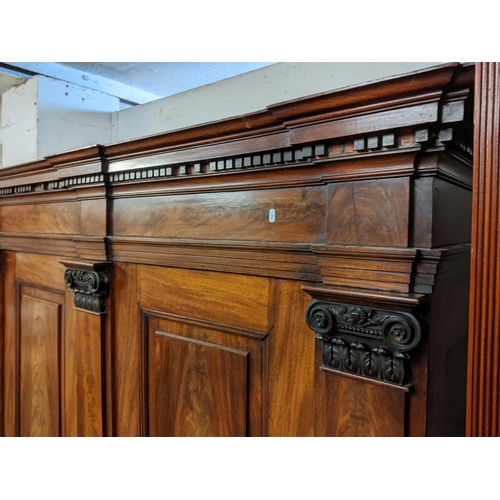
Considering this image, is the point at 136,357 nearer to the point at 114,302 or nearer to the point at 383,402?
the point at 114,302

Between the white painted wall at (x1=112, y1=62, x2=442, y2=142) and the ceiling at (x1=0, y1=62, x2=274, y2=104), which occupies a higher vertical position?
the ceiling at (x1=0, y1=62, x2=274, y2=104)

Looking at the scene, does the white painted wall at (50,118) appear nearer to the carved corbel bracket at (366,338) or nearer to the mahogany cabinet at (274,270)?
the mahogany cabinet at (274,270)

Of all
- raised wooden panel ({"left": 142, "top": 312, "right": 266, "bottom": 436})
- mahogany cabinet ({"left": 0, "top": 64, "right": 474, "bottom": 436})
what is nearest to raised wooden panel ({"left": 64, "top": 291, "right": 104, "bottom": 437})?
mahogany cabinet ({"left": 0, "top": 64, "right": 474, "bottom": 436})

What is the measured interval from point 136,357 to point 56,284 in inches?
14.9

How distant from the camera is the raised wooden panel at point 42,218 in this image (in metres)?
0.96

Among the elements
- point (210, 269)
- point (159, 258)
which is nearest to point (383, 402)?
point (210, 269)

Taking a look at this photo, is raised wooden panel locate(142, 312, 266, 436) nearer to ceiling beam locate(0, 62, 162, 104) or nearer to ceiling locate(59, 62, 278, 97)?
ceiling locate(59, 62, 278, 97)

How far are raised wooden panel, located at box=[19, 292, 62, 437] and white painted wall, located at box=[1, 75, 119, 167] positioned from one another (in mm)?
495

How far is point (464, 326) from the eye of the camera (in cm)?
58

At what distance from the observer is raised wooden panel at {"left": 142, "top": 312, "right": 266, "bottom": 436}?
0.65 metres

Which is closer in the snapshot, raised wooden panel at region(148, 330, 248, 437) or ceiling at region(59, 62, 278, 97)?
raised wooden panel at region(148, 330, 248, 437)

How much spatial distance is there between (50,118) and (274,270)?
1.03 meters

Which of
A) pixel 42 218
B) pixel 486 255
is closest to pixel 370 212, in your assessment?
pixel 486 255

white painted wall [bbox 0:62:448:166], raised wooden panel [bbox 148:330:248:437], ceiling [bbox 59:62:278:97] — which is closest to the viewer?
raised wooden panel [bbox 148:330:248:437]
